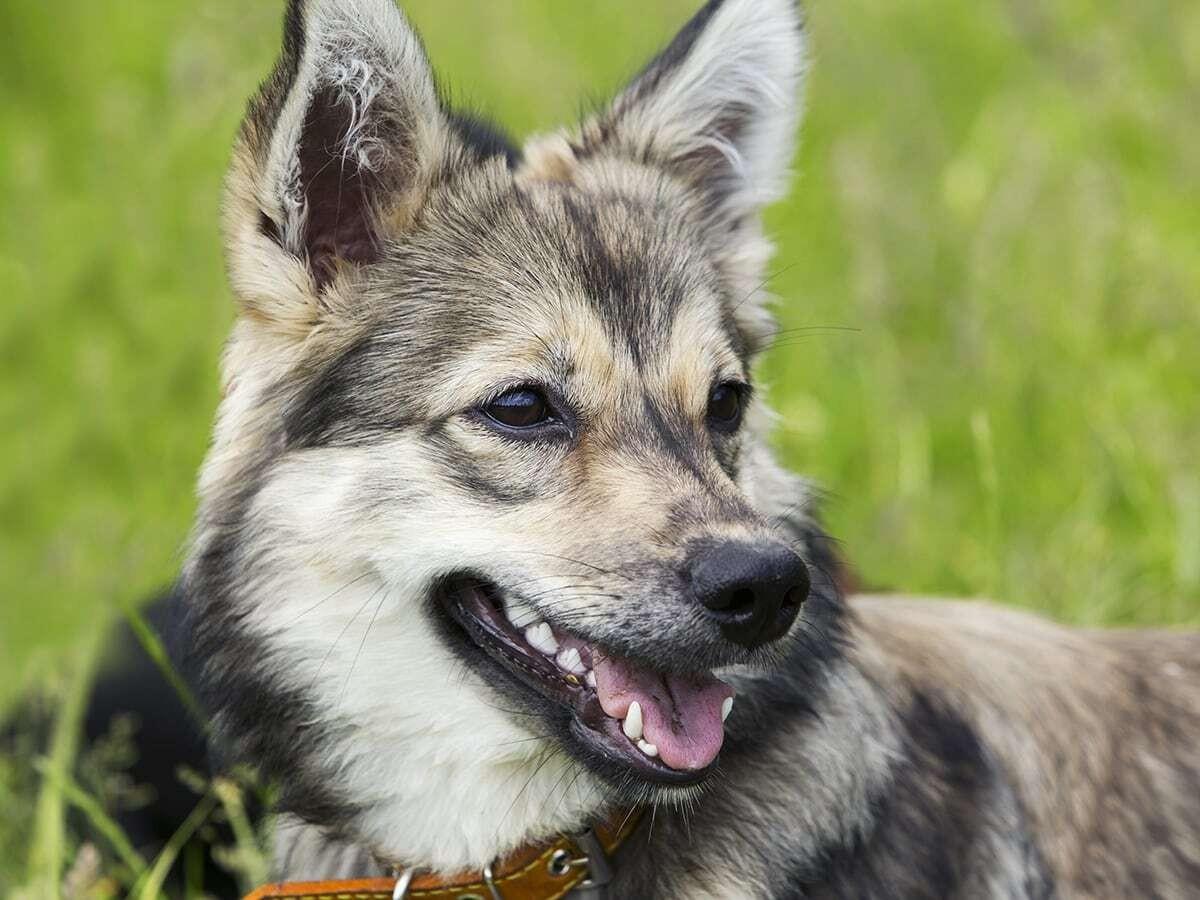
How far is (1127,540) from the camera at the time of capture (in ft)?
17.1

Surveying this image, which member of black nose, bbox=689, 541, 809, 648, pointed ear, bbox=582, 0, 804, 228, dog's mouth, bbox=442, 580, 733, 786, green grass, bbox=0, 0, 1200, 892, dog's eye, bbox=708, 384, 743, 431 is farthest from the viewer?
green grass, bbox=0, 0, 1200, 892

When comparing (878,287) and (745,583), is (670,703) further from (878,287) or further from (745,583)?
(878,287)

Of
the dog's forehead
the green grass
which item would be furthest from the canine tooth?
the green grass

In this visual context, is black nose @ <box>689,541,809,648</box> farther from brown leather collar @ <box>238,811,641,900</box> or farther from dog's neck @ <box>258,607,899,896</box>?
brown leather collar @ <box>238,811,641,900</box>

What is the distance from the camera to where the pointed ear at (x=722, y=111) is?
335 cm

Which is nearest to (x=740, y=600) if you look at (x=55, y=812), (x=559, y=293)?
(x=559, y=293)

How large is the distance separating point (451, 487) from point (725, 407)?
68 cm

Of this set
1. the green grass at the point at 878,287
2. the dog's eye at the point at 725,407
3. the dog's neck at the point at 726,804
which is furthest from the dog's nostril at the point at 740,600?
the green grass at the point at 878,287

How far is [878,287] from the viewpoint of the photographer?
5598 mm

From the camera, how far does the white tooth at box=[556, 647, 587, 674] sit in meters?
2.83

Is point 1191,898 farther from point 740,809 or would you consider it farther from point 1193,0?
point 1193,0

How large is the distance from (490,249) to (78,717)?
2.08 meters

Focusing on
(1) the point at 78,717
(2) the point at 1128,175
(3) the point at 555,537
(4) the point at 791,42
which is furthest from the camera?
(2) the point at 1128,175

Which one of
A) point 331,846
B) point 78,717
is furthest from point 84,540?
point 331,846
